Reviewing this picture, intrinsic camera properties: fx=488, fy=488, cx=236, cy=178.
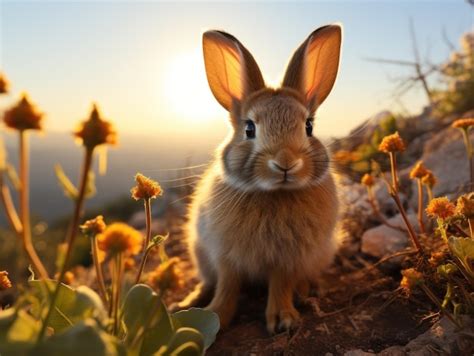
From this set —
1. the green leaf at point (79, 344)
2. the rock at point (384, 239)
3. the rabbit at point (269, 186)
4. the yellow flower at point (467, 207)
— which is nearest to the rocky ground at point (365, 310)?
the rock at point (384, 239)

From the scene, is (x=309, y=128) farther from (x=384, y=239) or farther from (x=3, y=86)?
(x=3, y=86)

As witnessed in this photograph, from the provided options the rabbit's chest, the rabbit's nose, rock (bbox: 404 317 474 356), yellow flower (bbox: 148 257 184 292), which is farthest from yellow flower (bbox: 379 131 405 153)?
yellow flower (bbox: 148 257 184 292)

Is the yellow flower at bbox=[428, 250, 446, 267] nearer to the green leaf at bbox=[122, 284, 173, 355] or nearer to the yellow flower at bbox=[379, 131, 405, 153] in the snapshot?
the yellow flower at bbox=[379, 131, 405, 153]


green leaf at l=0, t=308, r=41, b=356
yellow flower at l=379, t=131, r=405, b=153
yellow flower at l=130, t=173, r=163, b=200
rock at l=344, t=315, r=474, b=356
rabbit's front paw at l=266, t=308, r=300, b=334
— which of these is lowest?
rabbit's front paw at l=266, t=308, r=300, b=334

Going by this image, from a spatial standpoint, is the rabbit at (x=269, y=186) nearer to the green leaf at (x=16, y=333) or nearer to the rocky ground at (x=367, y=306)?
the rocky ground at (x=367, y=306)

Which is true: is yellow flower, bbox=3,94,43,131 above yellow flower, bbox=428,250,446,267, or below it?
above

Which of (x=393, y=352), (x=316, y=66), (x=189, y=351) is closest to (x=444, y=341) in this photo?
(x=393, y=352)

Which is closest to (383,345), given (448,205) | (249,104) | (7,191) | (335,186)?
(448,205)
